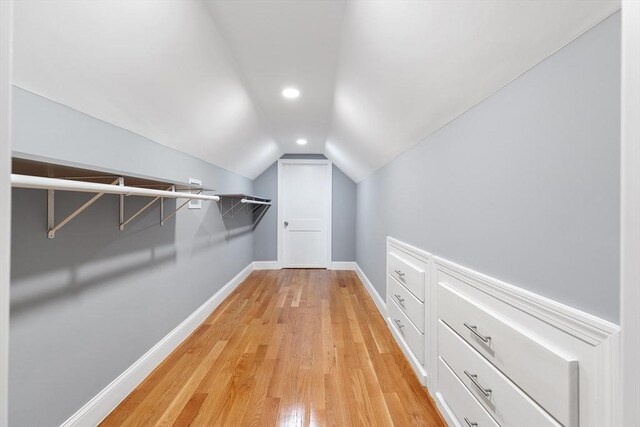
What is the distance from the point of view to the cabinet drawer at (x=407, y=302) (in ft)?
6.32

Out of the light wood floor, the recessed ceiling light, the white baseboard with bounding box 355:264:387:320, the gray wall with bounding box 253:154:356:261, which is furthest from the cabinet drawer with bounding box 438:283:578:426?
the gray wall with bounding box 253:154:356:261

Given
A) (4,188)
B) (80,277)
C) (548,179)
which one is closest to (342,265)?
(80,277)

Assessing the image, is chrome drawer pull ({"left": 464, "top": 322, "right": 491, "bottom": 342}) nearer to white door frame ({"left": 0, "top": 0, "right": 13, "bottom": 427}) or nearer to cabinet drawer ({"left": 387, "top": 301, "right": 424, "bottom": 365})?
cabinet drawer ({"left": 387, "top": 301, "right": 424, "bottom": 365})

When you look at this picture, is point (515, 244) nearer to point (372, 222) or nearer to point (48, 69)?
point (48, 69)

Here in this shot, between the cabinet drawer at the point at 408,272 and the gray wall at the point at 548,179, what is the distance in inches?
15.8

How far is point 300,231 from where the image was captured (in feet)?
18.0

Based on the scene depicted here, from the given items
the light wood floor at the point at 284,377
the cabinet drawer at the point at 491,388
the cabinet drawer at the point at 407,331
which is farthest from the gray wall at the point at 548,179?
the light wood floor at the point at 284,377

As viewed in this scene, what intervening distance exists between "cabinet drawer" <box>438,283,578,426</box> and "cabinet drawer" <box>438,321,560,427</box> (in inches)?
1.0

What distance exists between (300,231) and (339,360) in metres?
3.45

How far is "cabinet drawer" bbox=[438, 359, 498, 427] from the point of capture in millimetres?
1178

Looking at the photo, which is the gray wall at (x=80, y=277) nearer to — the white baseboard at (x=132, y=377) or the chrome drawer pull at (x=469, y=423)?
the white baseboard at (x=132, y=377)

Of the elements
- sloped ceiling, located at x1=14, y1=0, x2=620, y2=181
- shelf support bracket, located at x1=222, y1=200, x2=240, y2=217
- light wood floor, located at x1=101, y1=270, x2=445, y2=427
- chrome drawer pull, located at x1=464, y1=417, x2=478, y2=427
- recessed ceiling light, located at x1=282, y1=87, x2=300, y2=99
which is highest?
recessed ceiling light, located at x1=282, y1=87, x2=300, y2=99

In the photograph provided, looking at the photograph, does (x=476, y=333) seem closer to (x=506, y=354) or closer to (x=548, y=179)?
(x=506, y=354)

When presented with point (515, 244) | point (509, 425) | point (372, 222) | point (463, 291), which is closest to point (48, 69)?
point (515, 244)
